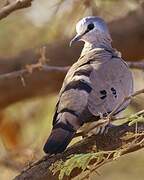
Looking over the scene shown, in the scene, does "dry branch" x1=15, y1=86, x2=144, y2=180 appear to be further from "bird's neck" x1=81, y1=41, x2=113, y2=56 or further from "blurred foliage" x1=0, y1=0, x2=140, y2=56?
"blurred foliage" x1=0, y1=0, x2=140, y2=56

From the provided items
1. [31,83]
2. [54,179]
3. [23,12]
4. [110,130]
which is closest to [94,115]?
[110,130]

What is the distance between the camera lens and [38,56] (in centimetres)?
503

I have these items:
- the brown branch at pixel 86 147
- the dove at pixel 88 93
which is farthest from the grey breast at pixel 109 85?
the brown branch at pixel 86 147

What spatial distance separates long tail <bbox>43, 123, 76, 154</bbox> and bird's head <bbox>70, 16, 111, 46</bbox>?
0.67m

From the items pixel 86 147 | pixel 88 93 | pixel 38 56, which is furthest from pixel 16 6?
pixel 38 56

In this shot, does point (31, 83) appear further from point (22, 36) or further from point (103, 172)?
point (103, 172)

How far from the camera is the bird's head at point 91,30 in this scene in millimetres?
3611

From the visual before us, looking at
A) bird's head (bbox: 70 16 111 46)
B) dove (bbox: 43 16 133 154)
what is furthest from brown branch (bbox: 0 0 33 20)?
bird's head (bbox: 70 16 111 46)

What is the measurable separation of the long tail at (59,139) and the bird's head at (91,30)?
672 mm

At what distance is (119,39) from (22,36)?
1.17 metres

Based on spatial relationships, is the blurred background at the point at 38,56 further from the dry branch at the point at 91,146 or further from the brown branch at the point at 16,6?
the dry branch at the point at 91,146

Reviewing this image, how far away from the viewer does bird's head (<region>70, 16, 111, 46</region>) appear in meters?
3.61

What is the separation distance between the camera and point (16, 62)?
5031 millimetres

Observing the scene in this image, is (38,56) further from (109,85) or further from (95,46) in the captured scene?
(109,85)
